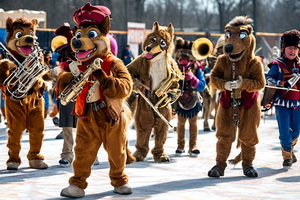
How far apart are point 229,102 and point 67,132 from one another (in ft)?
8.07

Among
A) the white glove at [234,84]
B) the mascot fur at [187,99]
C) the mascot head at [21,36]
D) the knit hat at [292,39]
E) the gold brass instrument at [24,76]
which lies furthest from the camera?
the mascot fur at [187,99]

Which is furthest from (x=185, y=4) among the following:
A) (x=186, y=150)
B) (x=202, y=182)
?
(x=202, y=182)

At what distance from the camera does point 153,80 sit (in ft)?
32.0

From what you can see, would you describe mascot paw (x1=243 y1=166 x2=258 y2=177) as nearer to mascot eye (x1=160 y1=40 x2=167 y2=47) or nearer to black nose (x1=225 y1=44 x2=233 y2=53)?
black nose (x1=225 y1=44 x2=233 y2=53)

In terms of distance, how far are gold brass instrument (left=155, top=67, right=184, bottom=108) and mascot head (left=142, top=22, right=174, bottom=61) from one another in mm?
254

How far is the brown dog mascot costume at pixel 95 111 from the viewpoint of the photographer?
23.4ft

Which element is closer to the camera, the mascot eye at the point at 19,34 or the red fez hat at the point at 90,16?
the red fez hat at the point at 90,16

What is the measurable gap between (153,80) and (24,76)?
1866mm

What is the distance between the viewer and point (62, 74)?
762 cm

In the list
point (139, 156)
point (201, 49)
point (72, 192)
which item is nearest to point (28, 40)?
point (139, 156)

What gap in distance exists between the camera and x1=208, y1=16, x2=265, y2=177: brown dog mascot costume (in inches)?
331

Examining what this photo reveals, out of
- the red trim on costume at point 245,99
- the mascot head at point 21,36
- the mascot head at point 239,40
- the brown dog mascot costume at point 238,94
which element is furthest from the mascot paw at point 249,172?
the mascot head at point 21,36

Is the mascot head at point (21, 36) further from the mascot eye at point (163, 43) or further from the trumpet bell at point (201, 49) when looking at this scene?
the trumpet bell at point (201, 49)

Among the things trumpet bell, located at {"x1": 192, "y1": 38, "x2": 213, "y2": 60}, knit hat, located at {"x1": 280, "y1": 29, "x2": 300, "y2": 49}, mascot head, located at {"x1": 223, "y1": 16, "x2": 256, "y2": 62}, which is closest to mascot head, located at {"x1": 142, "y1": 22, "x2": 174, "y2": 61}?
trumpet bell, located at {"x1": 192, "y1": 38, "x2": 213, "y2": 60}
